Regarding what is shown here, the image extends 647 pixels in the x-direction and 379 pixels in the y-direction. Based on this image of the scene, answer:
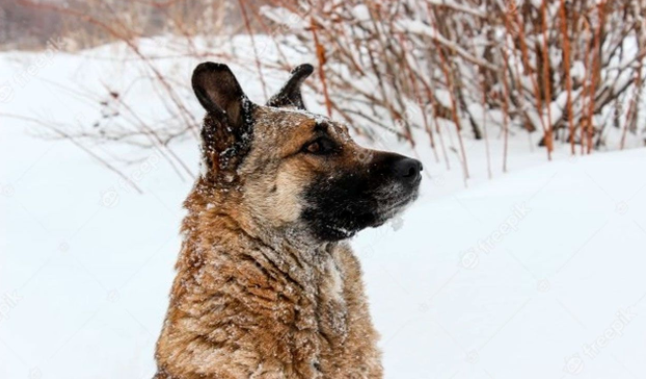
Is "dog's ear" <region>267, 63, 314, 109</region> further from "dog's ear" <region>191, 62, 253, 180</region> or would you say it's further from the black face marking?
the black face marking

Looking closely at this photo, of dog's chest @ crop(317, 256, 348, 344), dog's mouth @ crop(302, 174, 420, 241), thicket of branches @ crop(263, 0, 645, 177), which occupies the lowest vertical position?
thicket of branches @ crop(263, 0, 645, 177)

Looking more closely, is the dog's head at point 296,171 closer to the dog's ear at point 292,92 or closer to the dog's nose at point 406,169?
the dog's nose at point 406,169

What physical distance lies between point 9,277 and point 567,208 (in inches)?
170

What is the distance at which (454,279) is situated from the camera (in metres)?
4.04

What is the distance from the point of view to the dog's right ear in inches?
103

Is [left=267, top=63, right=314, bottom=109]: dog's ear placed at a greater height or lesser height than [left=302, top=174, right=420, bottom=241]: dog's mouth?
greater

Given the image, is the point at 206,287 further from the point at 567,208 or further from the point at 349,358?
the point at 567,208

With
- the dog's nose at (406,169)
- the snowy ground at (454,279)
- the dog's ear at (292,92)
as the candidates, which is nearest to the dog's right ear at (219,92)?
the dog's ear at (292,92)

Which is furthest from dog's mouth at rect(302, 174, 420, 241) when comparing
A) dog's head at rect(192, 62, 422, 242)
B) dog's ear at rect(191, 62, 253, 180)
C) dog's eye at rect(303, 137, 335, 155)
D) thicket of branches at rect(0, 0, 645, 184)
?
thicket of branches at rect(0, 0, 645, 184)

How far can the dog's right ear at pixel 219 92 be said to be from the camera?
2.61m

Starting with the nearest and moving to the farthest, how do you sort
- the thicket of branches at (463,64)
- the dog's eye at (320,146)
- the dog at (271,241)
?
the dog at (271,241), the dog's eye at (320,146), the thicket of branches at (463,64)

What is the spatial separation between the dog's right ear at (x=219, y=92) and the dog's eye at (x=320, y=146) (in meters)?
0.30

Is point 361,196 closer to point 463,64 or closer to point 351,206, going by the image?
point 351,206

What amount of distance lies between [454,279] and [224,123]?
6.38 ft
